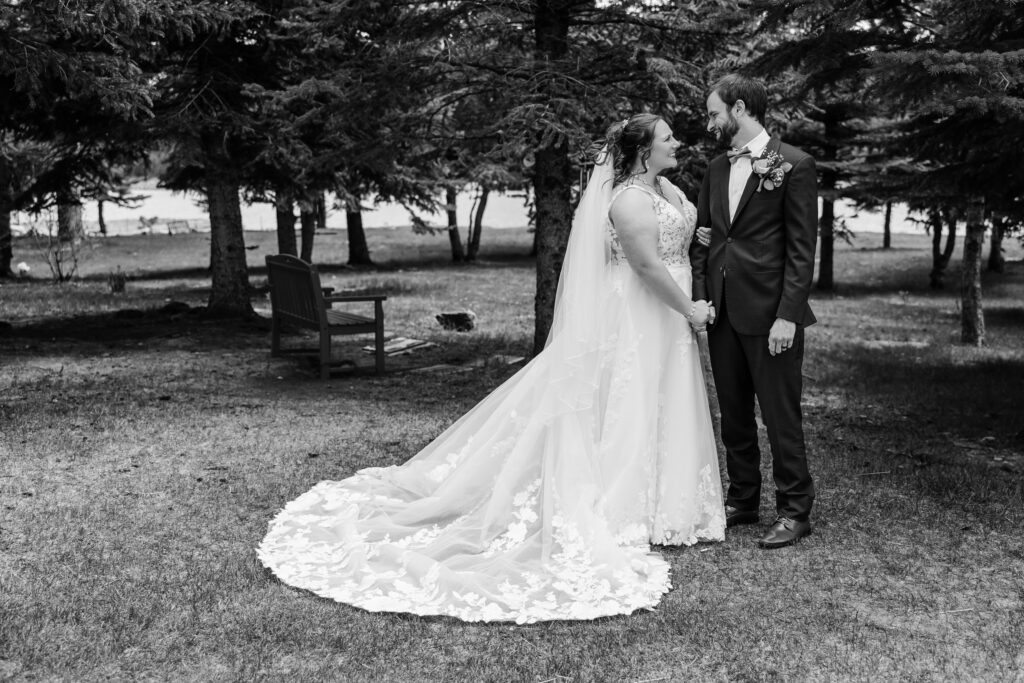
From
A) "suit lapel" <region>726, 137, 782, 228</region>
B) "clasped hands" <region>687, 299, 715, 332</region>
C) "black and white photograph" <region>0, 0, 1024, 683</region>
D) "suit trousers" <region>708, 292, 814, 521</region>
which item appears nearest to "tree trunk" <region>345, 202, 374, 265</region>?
"black and white photograph" <region>0, 0, 1024, 683</region>

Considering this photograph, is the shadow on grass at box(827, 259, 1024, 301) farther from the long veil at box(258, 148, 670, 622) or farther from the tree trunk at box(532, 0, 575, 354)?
the long veil at box(258, 148, 670, 622)

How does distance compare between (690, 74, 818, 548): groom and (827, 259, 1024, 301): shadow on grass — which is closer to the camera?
(690, 74, 818, 548): groom

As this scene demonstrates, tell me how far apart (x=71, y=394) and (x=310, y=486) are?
392cm

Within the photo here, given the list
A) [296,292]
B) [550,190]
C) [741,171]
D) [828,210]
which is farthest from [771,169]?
[828,210]

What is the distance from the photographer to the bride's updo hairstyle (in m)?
5.27

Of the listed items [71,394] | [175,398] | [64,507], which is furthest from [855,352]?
[64,507]

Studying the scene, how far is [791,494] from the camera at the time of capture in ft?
17.4

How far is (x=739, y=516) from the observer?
5.58 meters

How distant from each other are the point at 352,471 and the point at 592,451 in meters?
2.04

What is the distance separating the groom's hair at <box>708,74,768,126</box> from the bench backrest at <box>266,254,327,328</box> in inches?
215

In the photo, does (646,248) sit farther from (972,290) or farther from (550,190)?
(972,290)

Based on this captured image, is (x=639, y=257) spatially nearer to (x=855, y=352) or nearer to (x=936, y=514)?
(x=936, y=514)

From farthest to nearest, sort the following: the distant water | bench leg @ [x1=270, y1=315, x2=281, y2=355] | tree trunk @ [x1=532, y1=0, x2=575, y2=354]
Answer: the distant water < bench leg @ [x1=270, y1=315, x2=281, y2=355] < tree trunk @ [x1=532, y1=0, x2=575, y2=354]

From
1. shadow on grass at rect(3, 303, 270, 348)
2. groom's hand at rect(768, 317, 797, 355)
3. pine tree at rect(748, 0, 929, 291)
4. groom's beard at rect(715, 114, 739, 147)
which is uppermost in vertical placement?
pine tree at rect(748, 0, 929, 291)
